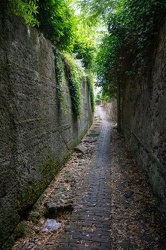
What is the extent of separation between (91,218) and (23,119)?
6.59 feet

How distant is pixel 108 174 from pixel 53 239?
2465 mm

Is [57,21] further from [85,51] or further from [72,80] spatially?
[85,51]

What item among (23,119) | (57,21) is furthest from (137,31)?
(23,119)

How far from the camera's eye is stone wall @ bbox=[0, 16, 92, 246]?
2289mm

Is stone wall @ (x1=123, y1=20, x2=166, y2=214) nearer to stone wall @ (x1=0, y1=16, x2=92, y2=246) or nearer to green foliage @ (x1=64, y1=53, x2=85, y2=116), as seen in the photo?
stone wall @ (x1=0, y1=16, x2=92, y2=246)

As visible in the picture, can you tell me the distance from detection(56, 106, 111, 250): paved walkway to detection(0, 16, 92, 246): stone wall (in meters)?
0.81

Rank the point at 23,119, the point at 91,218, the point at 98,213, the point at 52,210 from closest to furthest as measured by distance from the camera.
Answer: the point at 23,119
the point at 91,218
the point at 98,213
the point at 52,210

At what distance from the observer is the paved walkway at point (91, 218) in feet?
7.77

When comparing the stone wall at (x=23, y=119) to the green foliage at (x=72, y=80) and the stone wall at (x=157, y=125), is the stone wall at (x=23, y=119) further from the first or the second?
the stone wall at (x=157, y=125)

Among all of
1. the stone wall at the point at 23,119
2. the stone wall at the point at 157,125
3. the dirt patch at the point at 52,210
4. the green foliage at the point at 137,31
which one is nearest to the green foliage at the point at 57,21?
the stone wall at the point at 23,119

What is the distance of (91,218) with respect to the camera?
2877 mm

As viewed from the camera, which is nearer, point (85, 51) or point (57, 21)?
point (57, 21)

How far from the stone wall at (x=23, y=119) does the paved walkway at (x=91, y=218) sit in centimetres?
81

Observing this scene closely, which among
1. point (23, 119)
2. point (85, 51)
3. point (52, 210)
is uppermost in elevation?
point (85, 51)
